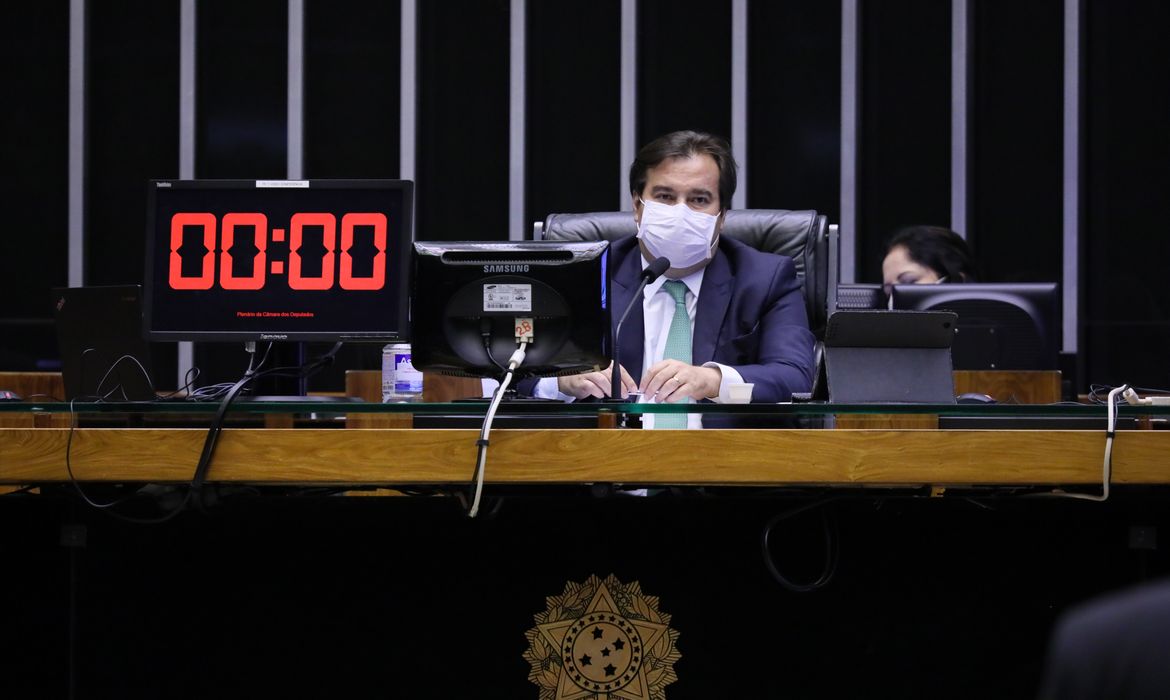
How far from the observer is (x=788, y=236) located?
3.06 metres

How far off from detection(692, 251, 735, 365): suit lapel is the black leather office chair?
21 cm

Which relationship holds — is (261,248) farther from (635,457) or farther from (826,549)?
(826,549)

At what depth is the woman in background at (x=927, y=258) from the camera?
3955mm

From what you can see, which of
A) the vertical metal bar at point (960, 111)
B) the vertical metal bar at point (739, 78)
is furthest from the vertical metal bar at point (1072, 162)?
the vertical metal bar at point (739, 78)

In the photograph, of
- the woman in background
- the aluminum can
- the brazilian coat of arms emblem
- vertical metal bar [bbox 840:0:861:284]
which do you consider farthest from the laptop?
vertical metal bar [bbox 840:0:861:284]

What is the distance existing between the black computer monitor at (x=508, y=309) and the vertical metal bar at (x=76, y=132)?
4400mm

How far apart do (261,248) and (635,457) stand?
101 centimetres

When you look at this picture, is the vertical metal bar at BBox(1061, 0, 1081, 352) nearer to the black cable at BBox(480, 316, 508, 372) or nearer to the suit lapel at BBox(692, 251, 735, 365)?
the suit lapel at BBox(692, 251, 735, 365)

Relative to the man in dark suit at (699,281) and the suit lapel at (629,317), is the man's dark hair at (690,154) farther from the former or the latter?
the suit lapel at (629,317)

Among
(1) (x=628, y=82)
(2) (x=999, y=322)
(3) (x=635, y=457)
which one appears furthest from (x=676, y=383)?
(1) (x=628, y=82)

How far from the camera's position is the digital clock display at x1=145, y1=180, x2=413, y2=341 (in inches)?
88.3

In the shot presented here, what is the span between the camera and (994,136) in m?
5.66

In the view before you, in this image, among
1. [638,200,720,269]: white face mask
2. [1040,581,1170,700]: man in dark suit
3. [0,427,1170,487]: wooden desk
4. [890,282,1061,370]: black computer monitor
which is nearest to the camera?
[1040,581,1170,700]: man in dark suit

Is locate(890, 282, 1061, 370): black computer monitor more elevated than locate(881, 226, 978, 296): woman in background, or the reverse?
locate(881, 226, 978, 296): woman in background
